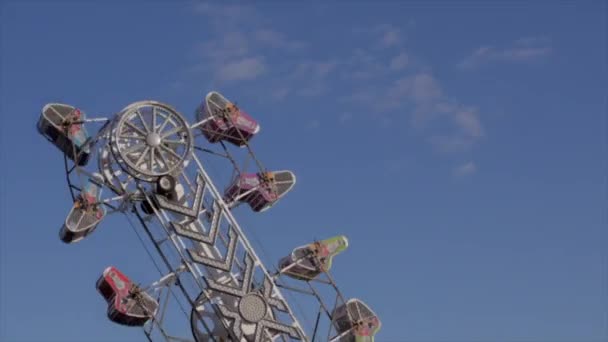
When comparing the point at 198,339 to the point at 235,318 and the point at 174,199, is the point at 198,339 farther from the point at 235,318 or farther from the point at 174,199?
the point at 174,199

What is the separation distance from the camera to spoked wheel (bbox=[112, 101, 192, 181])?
45.5m

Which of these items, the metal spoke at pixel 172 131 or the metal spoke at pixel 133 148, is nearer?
the metal spoke at pixel 133 148

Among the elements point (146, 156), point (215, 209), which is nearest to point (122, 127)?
point (146, 156)

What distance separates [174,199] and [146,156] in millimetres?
1995

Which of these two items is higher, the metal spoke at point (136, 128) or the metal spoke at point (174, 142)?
the metal spoke at point (136, 128)

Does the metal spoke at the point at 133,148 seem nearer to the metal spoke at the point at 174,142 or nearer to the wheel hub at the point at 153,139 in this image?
the wheel hub at the point at 153,139

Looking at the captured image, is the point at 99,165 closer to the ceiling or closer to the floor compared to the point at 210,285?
closer to the ceiling

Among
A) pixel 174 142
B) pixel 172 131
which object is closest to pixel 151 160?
pixel 174 142

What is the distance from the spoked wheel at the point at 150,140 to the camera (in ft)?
149

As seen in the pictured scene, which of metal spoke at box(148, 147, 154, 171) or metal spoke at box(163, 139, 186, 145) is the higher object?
metal spoke at box(163, 139, 186, 145)

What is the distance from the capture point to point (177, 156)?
Answer: 4681 cm

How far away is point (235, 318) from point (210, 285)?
5.29ft

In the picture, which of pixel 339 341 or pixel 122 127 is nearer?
pixel 122 127

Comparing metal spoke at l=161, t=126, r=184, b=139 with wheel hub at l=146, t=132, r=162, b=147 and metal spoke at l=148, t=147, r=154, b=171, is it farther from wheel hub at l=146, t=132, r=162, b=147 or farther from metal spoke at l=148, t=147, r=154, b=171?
metal spoke at l=148, t=147, r=154, b=171
